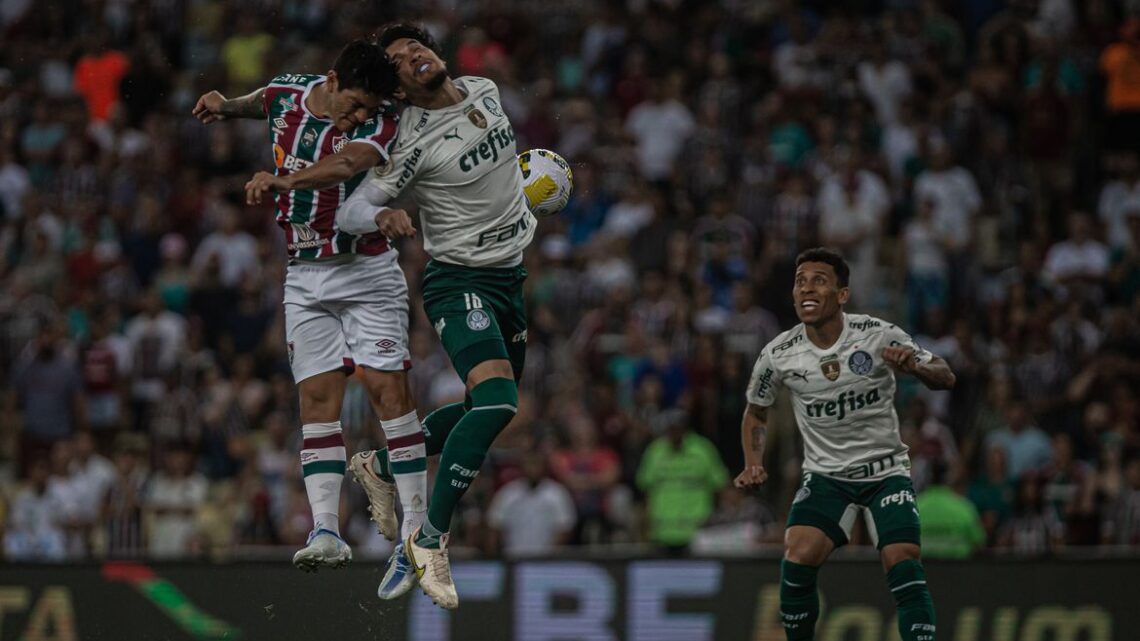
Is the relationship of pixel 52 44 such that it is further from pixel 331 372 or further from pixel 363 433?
pixel 331 372

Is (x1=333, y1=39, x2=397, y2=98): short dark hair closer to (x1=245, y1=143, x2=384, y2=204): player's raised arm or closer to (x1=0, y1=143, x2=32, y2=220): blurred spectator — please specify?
(x1=245, y1=143, x2=384, y2=204): player's raised arm

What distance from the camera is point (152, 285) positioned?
21.2 m

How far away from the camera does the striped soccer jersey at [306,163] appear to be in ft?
36.5

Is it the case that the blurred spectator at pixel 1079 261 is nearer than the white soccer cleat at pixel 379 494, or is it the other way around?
the white soccer cleat at pixel 379 494

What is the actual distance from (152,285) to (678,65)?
685 cm

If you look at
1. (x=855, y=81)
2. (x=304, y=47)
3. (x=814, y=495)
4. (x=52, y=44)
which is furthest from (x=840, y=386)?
(x=52, y=44)

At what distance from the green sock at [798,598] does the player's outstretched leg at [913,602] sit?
57 centimetres

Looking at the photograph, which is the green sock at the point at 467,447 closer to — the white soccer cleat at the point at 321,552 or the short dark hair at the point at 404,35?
the white soccer cleat at the point at 321,552

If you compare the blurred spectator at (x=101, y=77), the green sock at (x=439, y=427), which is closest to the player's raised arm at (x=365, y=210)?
the green sock at (x=439, y=427)

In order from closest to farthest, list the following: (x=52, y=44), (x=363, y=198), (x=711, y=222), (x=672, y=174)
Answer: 1. (x=363, y=198)
2. (x=711, y=222)
3. (x=672, y=174)
4. (x=52, y=44)

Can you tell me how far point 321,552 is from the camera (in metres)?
10.9

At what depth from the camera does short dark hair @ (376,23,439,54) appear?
1116 centimetres

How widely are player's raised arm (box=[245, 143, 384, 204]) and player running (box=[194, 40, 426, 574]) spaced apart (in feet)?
0.83

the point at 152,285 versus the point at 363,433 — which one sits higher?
the point at 152,285
